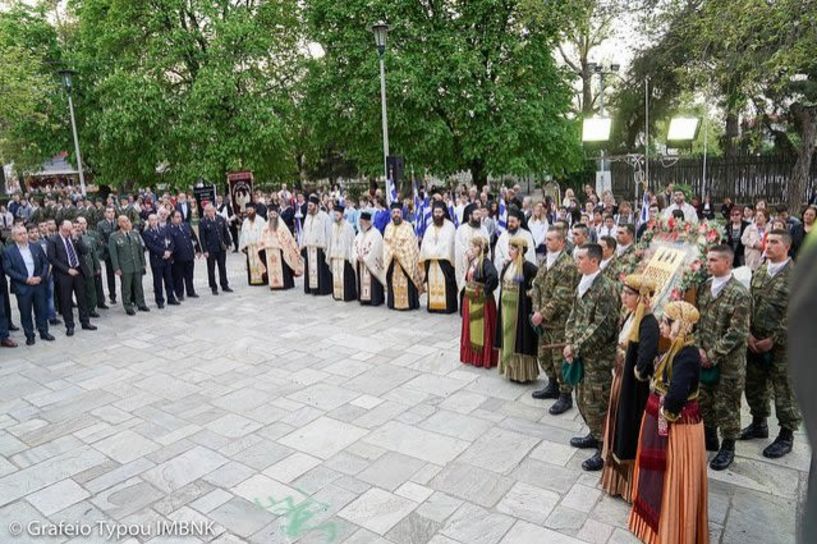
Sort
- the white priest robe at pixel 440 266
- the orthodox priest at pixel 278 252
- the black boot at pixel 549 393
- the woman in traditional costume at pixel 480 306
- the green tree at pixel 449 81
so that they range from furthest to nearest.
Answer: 1. the green tree at pixel 449 81
2. the orthodox priest at pixel 278 252
3. the white priest robe at pixel 440 266
4. the woman in traditional costume at pixel 480 306
5. the black boot at pixel 549 393

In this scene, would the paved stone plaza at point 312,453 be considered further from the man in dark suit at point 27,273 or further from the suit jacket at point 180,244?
the suit jacket at point 180,244

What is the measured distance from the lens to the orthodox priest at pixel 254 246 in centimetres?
1380

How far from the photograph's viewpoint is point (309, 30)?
73.0 feet

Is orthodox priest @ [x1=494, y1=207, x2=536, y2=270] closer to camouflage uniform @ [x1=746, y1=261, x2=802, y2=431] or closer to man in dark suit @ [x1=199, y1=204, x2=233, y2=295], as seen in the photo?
camouflage uniform @ [x1=746, y1=261, x2=802, y2=431]

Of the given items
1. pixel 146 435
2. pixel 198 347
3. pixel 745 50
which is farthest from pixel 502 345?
pixel 745 50

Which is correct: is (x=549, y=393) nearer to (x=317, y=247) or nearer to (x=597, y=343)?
(x=597, y=343)

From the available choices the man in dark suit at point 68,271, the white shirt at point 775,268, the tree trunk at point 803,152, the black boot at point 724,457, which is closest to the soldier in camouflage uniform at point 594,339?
the black boot at point 724,457

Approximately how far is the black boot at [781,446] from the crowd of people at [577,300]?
0.4 inches

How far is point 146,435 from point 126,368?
2585mm

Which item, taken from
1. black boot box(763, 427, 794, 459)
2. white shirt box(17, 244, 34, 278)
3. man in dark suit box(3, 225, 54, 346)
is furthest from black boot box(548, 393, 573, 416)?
white shirt box(17, 244, 34, 278)

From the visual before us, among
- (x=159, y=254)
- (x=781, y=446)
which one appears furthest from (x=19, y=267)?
(x=781, y=446)

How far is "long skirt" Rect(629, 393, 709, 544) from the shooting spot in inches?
150

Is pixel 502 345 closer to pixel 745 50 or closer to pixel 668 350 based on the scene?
pixel 668 350

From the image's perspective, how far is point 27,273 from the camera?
31.9ft
